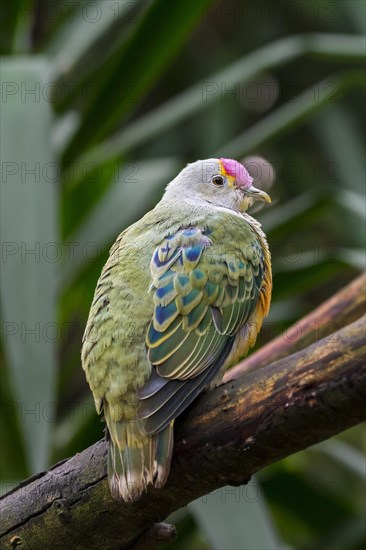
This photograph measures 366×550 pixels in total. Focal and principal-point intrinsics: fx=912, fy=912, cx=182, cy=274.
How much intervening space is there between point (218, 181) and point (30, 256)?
855 mm

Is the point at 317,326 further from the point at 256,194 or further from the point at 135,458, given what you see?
the point at 135,458

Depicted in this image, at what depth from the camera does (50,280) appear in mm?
3229

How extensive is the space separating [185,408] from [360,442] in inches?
154

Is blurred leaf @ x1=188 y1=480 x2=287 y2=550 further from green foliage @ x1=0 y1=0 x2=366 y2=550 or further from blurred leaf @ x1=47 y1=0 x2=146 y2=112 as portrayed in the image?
blurred leaf @ x1=47 y1=0 x2=146 y2=112

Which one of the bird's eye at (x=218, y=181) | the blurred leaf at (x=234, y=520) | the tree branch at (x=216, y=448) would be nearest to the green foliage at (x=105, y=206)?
the blurred leaf at (x=234, y=520)

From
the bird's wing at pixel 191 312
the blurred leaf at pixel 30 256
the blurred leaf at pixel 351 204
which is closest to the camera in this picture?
the bird's wing at pixel 191 312

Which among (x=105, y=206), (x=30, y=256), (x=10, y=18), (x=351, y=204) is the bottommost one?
(x=105, y=206)

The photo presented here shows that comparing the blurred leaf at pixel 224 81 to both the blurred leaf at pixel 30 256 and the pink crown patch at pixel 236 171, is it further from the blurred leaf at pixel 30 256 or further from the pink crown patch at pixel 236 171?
the pink crown patch at pixel 236 171

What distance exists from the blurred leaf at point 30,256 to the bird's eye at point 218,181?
63 cm

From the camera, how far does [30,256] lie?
3.18 m

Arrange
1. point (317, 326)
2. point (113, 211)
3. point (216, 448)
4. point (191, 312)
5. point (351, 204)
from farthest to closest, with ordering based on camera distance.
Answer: point (113, 211) → point (351, 204) → point (317, 326) → point (191, 312) → point (216, 448)

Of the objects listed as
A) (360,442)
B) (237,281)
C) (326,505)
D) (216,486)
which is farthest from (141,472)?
(360,442)

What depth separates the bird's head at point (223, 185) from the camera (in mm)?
3588

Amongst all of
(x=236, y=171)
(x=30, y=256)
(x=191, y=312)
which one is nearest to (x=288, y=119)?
(x=236, y=171)
